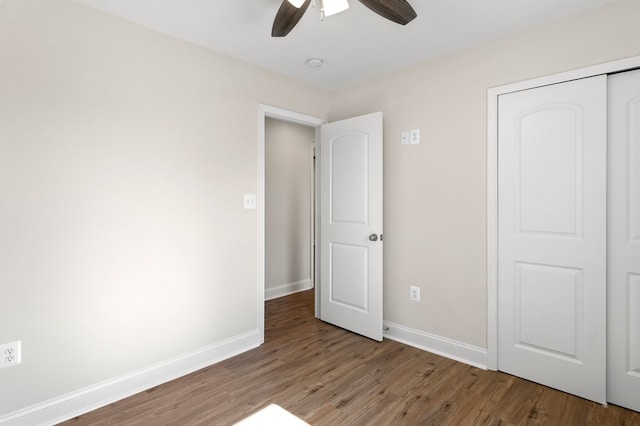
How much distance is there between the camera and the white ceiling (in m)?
2.05

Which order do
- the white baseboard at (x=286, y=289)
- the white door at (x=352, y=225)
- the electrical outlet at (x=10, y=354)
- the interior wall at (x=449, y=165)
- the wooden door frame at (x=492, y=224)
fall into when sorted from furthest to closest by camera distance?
the white baseboard at (x=286, y=289), the white door at (x=352, y=225), the wooden door frame at (x=492, y=224), the interior wall at (x=449, y=165), the electrical outlet at (x=10, y=354)

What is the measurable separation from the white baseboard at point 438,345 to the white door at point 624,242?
76 cm

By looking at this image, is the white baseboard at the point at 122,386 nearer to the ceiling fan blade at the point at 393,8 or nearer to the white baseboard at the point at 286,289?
the white baseboard at the point at 286,289

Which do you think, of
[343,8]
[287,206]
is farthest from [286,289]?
[343,8]

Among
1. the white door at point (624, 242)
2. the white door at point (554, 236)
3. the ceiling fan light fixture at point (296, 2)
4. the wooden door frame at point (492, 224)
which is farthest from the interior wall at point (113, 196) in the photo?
the white door at point (624, 242)

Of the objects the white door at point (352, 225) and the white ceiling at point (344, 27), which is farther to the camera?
the white door at point (352, 225)

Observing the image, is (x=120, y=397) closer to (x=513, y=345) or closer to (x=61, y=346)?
(x=61, y=346)

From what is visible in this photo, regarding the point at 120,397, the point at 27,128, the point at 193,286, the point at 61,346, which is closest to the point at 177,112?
the point at 27,128

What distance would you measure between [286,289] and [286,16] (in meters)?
3.46

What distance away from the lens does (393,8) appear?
5.68 ft

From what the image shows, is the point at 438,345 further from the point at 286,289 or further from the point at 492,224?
the point at 286,289

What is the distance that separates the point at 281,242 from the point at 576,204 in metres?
3.24

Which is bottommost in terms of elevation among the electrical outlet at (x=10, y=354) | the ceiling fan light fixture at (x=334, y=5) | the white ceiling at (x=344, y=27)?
the electrical outlet at (x=10, y=354)

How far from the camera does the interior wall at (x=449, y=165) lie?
225 cm
